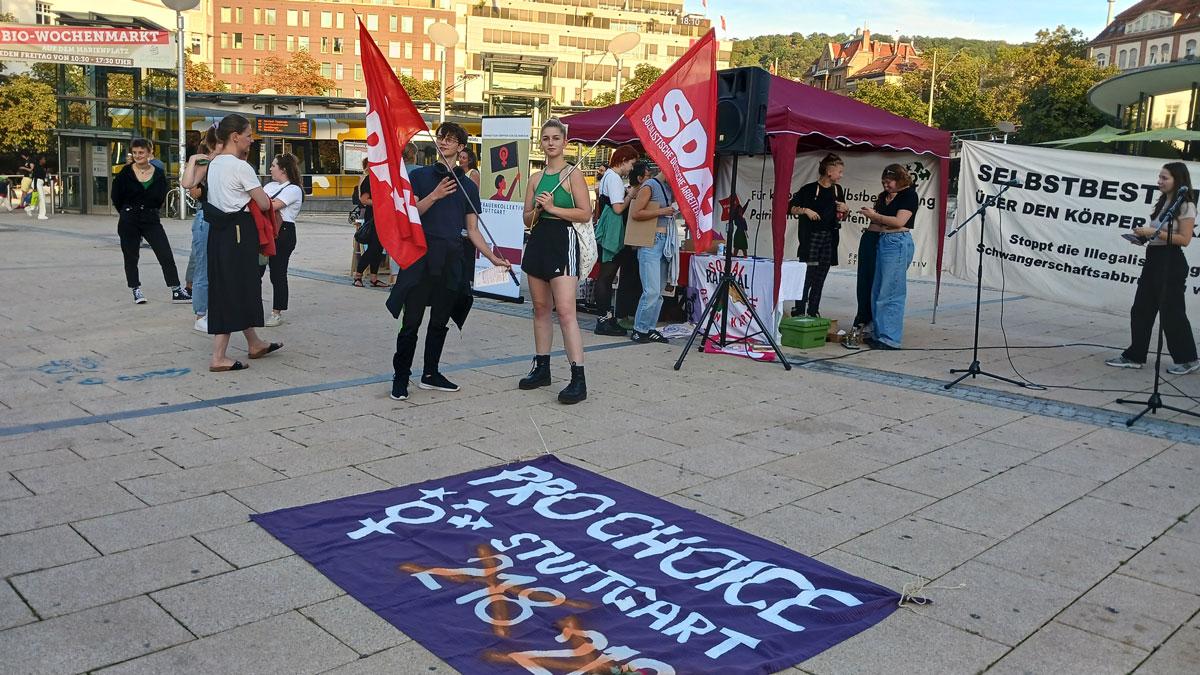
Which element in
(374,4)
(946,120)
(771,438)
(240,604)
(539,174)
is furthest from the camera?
(374,4)

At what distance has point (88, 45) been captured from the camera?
23.8m

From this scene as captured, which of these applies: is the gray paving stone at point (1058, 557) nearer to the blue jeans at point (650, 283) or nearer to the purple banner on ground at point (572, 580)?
the purple banner on ground at point (572, 580)

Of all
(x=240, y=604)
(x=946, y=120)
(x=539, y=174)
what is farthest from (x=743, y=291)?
(x=946, y=120)

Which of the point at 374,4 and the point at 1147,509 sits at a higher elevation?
the point at 374,4

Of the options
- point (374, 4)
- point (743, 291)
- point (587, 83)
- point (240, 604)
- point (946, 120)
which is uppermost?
point (374, 4)

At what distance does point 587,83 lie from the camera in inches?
4478

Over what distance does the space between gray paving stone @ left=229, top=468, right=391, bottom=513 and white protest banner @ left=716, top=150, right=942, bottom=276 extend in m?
6.46

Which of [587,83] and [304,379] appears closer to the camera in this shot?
[304,379]

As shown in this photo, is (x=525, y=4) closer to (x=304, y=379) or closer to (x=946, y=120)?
(x=946, y=120)

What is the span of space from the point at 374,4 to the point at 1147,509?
388 ft

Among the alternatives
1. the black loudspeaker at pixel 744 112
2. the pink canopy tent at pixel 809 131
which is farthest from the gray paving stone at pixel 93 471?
the black loudspeaker at pixel 744 112

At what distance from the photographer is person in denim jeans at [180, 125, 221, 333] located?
24.2 ft

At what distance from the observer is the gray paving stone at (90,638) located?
9.65 ft

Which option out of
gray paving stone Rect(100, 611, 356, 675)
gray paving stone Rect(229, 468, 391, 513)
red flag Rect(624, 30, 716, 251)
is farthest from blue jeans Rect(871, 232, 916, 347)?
gray paving stone Rect(100, 611, 356, 675)
